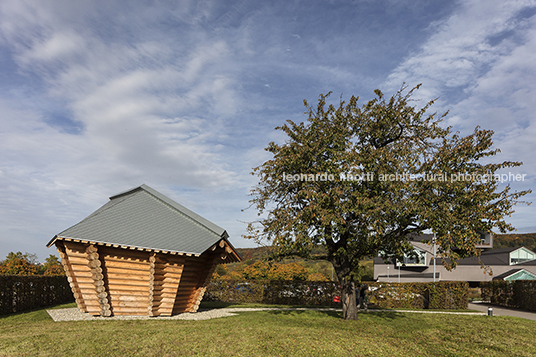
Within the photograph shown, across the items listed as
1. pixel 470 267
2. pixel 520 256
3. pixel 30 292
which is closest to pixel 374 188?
pixel 30 292

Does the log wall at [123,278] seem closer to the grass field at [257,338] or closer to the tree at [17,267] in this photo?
the grass field at [257,338]

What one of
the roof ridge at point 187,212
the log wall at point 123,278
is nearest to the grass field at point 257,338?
the log wall at point 123,278

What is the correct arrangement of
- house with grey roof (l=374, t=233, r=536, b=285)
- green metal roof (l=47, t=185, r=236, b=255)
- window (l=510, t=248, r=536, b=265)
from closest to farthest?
green metal roof (l=47, t=185, r=236, b=255), house with grey roof (l=374, t=233, r=536, b=285), window (l=510, t=248, r=536, b=265)

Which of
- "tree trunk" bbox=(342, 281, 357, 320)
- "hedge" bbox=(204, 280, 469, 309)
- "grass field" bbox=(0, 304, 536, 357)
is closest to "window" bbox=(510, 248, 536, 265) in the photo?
"hedge" bbox=(204, 280, 469, 309)

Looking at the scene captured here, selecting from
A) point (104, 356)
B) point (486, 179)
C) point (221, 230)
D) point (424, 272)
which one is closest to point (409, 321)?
point (486, 179)

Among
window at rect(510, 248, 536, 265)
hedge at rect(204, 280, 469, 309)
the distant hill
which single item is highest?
the distant hill

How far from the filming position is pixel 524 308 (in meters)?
26.0

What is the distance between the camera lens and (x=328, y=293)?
25.3m

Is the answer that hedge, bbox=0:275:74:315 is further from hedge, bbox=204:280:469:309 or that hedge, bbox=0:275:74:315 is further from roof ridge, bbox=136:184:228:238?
hedge, bbox=204:280:469:309

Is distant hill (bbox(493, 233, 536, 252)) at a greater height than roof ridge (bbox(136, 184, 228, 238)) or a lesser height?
greater

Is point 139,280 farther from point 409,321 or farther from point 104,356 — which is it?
point 409,321

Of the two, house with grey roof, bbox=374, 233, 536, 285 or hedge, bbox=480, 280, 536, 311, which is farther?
Answer: house with grey roof, bbox=374, 233, 536, 285

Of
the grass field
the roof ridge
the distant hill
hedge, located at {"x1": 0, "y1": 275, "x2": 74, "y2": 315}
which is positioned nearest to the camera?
the grass field

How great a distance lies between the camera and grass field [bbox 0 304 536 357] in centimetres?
933
